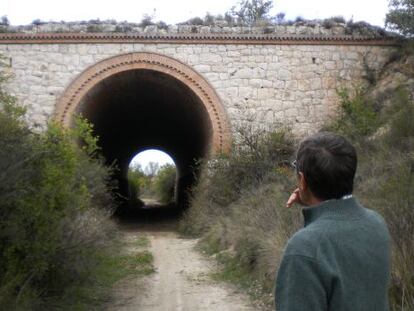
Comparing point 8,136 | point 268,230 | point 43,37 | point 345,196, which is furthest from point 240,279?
point 43,37

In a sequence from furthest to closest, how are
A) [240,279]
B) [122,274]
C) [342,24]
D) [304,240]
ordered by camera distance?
[342,24], [122,274], [240,279], [304,240]

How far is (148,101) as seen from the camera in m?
19.5

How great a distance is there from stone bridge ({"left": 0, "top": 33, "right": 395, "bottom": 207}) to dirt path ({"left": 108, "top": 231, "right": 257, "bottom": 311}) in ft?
18.0

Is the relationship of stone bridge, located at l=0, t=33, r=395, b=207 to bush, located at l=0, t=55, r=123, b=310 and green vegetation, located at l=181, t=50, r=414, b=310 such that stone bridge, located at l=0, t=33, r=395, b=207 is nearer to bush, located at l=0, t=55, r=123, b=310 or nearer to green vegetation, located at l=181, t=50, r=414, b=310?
green vegetation, located at l=181, t=50, r=414, b=310

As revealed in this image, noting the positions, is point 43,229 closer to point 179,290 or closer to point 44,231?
point 44,231

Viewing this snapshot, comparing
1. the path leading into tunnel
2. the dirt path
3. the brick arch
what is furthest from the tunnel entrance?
the dirt path

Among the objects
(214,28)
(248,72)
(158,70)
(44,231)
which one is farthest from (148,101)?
(44,231)

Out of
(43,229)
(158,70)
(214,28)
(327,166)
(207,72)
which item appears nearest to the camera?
(327,166)

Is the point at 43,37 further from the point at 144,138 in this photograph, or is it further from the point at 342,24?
the point at 144,138

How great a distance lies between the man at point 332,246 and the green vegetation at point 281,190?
342 cm

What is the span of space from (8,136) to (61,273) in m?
1.92

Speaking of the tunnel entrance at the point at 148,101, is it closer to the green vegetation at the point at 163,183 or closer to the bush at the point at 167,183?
the green vegetation at the point at 163,183

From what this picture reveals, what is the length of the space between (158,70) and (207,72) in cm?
145

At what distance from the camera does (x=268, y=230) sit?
9500 millimetres
